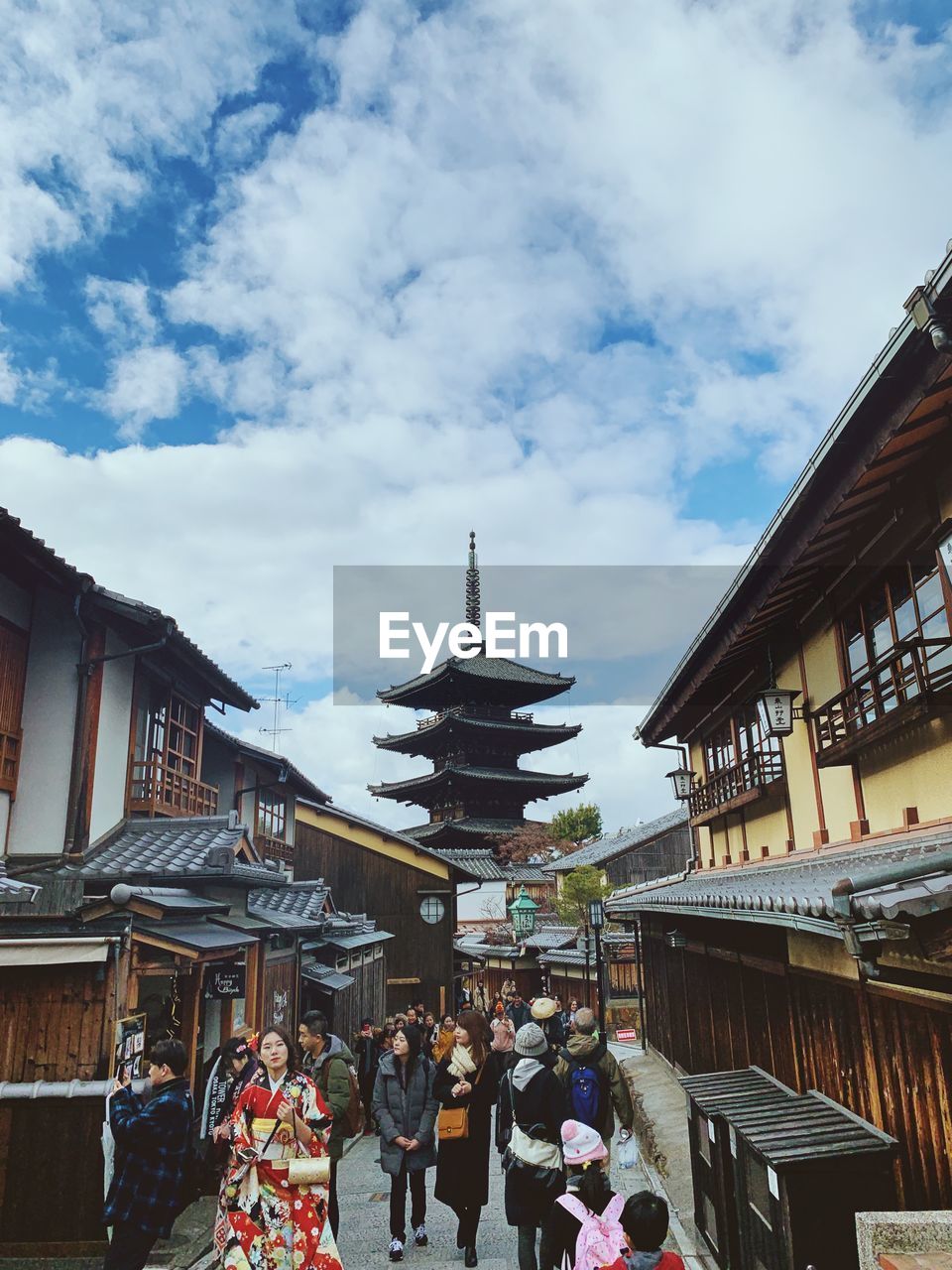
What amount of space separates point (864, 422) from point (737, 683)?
7.28m

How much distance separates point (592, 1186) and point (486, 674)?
138 feet

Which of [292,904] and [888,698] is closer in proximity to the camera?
[888,698]

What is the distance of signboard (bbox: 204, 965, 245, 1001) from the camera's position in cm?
1034

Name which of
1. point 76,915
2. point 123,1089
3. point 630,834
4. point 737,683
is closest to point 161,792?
point 76,915

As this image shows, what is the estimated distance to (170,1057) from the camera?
5.96 meters

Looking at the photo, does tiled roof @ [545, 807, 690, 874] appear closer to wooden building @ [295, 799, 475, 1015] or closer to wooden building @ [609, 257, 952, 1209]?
wooden building @ [295, 799, 475, 1015]

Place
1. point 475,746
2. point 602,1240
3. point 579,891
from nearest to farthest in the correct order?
point 602,1240
point 579,891
point 475,746

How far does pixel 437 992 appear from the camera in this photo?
2489 centimetres

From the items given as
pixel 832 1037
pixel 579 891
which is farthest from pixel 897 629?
pixel 579 891

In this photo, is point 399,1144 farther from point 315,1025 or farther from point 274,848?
point 274,848

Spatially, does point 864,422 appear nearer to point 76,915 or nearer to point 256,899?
point 76,915

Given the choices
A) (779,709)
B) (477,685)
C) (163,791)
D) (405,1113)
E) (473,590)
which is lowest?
(405,1113)

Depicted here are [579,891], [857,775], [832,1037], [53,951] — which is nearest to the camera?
[832,1037]

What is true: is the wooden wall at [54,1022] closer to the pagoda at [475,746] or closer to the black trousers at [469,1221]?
the black trousers at [469,1221]
